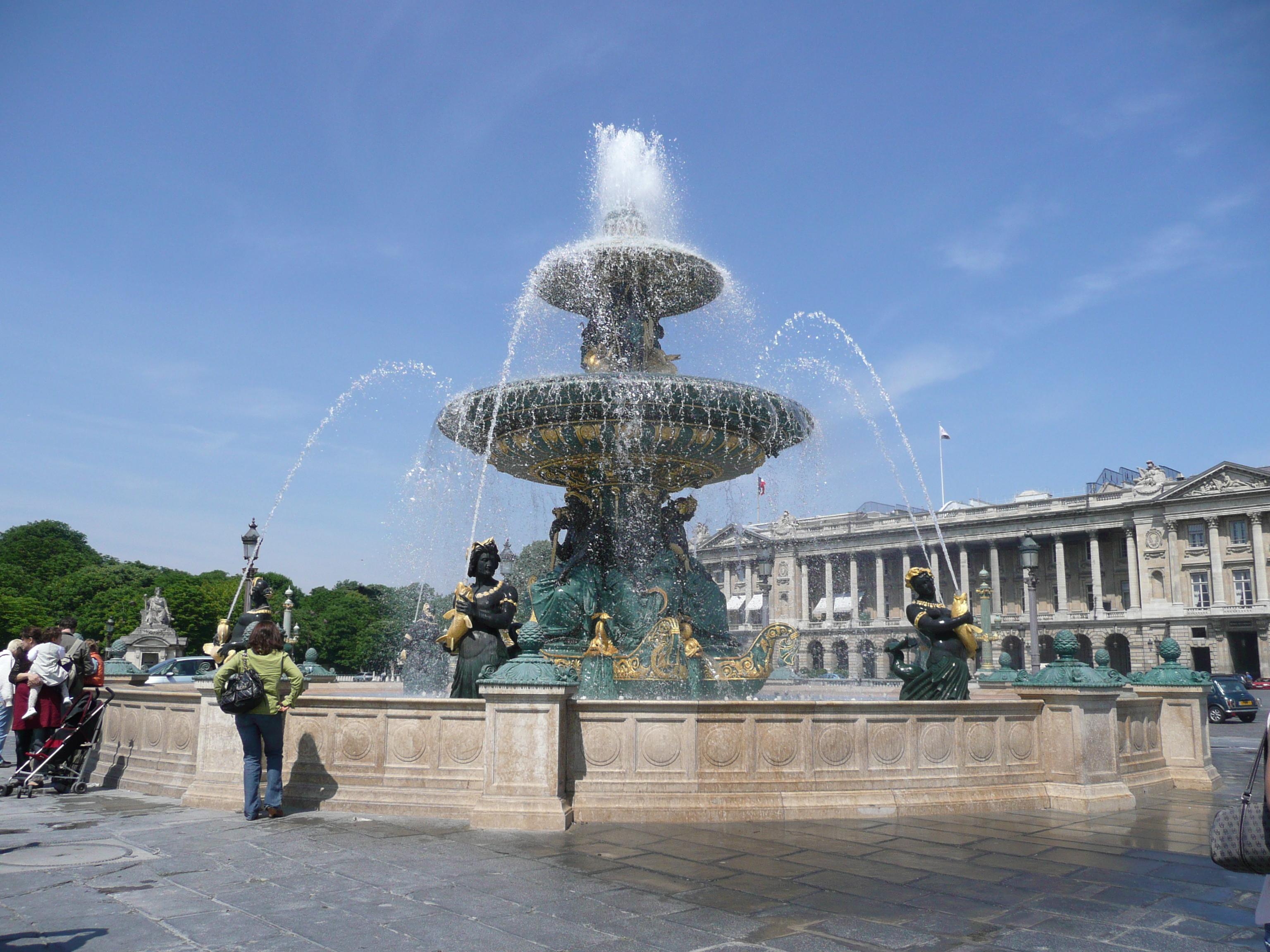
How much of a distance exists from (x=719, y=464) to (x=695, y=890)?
26.9 ft

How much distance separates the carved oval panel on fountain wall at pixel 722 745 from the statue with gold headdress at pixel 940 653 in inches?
84.7

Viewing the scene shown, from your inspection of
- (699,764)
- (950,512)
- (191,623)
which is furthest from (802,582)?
(699,764)

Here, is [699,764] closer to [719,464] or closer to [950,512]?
[719,464]

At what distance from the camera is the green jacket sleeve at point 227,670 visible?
289 inches

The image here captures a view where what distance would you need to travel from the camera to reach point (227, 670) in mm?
7371

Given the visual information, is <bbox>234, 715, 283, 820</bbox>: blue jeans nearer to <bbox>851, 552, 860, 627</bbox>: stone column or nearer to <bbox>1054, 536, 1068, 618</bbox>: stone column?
<bbox>1054, 536, 1068, 618</bbox>: stone column

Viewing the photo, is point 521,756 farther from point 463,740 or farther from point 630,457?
point 630,457

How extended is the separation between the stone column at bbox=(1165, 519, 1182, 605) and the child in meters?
79.4

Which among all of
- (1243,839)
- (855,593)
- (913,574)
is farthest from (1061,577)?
(1243,839)

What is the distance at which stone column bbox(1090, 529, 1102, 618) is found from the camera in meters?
78.2

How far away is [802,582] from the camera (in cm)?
8956

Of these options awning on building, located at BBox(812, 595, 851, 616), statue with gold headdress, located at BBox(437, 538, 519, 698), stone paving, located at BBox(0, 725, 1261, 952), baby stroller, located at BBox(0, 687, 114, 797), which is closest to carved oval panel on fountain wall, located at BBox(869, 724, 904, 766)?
stone paving, located at BBox(0, 725, 1261, 952)

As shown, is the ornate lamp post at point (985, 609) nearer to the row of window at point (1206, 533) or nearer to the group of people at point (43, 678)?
the group of people at point (43, 678)

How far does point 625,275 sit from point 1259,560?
71769 millimetres
